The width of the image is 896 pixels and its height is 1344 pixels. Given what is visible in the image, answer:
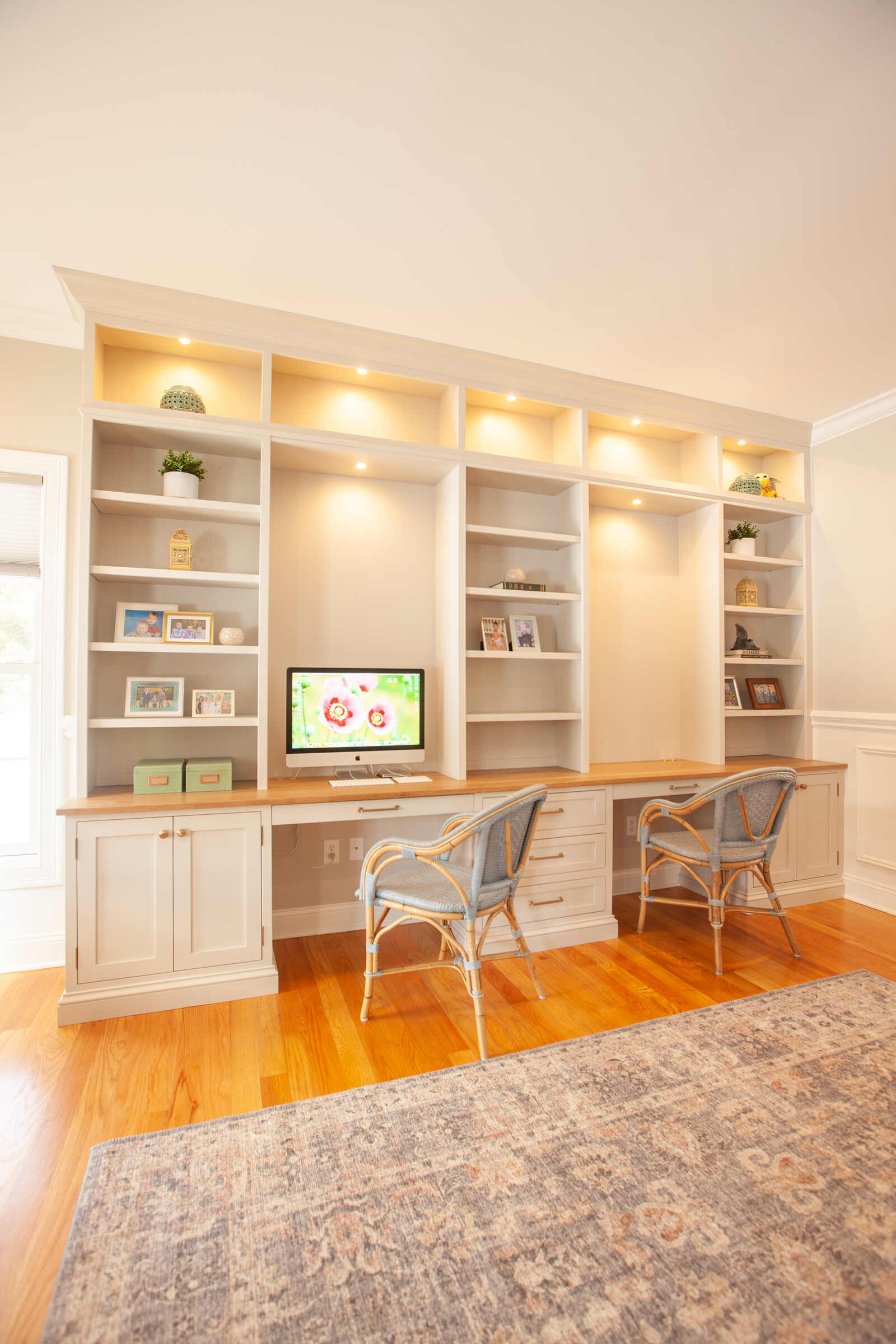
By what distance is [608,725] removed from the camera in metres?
3.76

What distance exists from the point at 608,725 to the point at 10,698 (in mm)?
3032

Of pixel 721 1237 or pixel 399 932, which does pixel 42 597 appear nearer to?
pixel 399 932

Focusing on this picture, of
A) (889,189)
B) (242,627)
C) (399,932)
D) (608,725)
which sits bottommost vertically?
(399,932)

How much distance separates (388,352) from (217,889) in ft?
8.18

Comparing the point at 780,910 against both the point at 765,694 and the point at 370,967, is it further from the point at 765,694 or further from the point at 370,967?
the point at 370,967

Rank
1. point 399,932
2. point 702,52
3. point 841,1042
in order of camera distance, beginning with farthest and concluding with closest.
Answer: point 399,932 < point 841,1042 < point 702,52

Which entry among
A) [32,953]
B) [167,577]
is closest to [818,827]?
[167,577]

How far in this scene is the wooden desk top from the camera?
8.06 ft

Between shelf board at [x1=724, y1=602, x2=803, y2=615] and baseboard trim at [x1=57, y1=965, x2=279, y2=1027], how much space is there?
3.12 m

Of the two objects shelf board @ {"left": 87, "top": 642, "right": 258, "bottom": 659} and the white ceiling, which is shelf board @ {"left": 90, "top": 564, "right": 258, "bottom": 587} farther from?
the white ceiling

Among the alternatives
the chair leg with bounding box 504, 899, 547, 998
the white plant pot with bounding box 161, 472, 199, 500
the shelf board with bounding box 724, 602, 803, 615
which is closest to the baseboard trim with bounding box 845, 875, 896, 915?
the shelf board with bounding box 724, 602, 803, 615

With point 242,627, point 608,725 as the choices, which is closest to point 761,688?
point 608,725

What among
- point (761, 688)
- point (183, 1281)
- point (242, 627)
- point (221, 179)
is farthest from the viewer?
point (761, 688)

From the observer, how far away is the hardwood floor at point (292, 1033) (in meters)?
1.64
